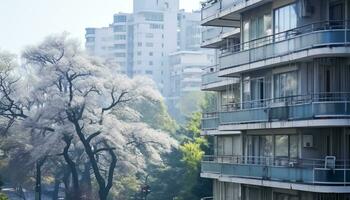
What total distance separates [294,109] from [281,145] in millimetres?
2874

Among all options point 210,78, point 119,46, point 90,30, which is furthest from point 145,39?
point 210,78

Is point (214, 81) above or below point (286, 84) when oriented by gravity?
above

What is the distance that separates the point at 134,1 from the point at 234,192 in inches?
5333

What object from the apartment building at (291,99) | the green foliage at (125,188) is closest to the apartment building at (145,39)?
the green foliage at (125,188)

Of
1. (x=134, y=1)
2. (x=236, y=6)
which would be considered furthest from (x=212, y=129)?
(x=134, y=1)

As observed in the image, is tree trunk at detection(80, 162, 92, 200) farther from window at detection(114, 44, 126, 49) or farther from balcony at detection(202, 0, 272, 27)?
window at detection(114, 44, 126, 49)

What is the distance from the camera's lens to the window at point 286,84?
28641mm

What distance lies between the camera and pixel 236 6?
3288cm

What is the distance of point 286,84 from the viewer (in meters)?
29.3

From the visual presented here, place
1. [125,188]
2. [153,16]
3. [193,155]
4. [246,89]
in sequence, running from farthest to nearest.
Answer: [153,16] → [125,188] → [193,155] → [246,89]

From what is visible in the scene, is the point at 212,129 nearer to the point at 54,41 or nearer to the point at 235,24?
the point at 235,24

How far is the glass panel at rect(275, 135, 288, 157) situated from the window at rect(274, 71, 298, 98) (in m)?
1.82

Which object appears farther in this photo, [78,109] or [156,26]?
[156,26]

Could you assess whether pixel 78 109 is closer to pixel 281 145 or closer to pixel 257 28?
pixel 257 28
